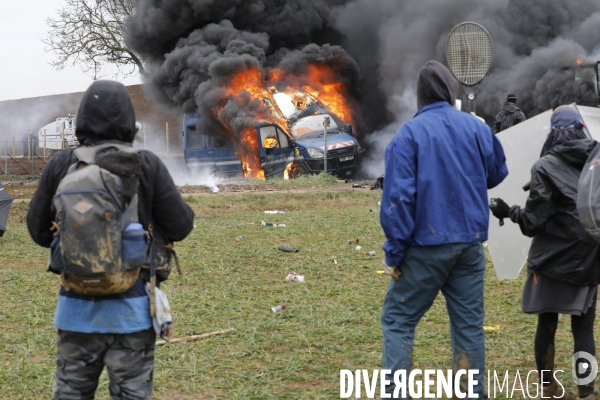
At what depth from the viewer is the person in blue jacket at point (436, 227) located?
3201 millimetres

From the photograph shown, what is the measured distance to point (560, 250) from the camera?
362 centimetres

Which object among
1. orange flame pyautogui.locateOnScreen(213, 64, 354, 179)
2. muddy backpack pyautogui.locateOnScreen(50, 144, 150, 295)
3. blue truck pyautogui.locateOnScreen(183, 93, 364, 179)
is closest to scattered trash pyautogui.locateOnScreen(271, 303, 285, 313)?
muddy backpack pyautogui.locateOnScreen(50, 144, 150, 295)

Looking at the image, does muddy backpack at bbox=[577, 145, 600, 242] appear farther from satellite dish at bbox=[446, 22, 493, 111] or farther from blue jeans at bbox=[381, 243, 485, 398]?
satellite dish at bbox=[446, 22, 493, 111]

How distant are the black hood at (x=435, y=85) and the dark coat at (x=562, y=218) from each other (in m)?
0.65

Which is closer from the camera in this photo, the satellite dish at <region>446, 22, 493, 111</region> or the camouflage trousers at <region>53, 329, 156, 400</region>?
the camouflage trousers at <region>53, 329, 156, 400</region>

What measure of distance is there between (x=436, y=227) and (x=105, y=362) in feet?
5.07

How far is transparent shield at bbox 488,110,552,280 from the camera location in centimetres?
510

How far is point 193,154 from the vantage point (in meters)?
23.7

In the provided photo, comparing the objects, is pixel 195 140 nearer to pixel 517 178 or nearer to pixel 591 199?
pixel 517 178

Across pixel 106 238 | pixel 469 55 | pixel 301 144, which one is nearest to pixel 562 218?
pixel 106 238

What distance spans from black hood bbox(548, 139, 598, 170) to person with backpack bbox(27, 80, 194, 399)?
2022 mm

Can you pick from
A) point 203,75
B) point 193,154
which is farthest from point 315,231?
point 203,75

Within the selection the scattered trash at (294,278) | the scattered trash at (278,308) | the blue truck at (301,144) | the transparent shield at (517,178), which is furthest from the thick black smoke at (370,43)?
the scattered trash at (278,308)

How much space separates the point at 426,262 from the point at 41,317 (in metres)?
3.64
